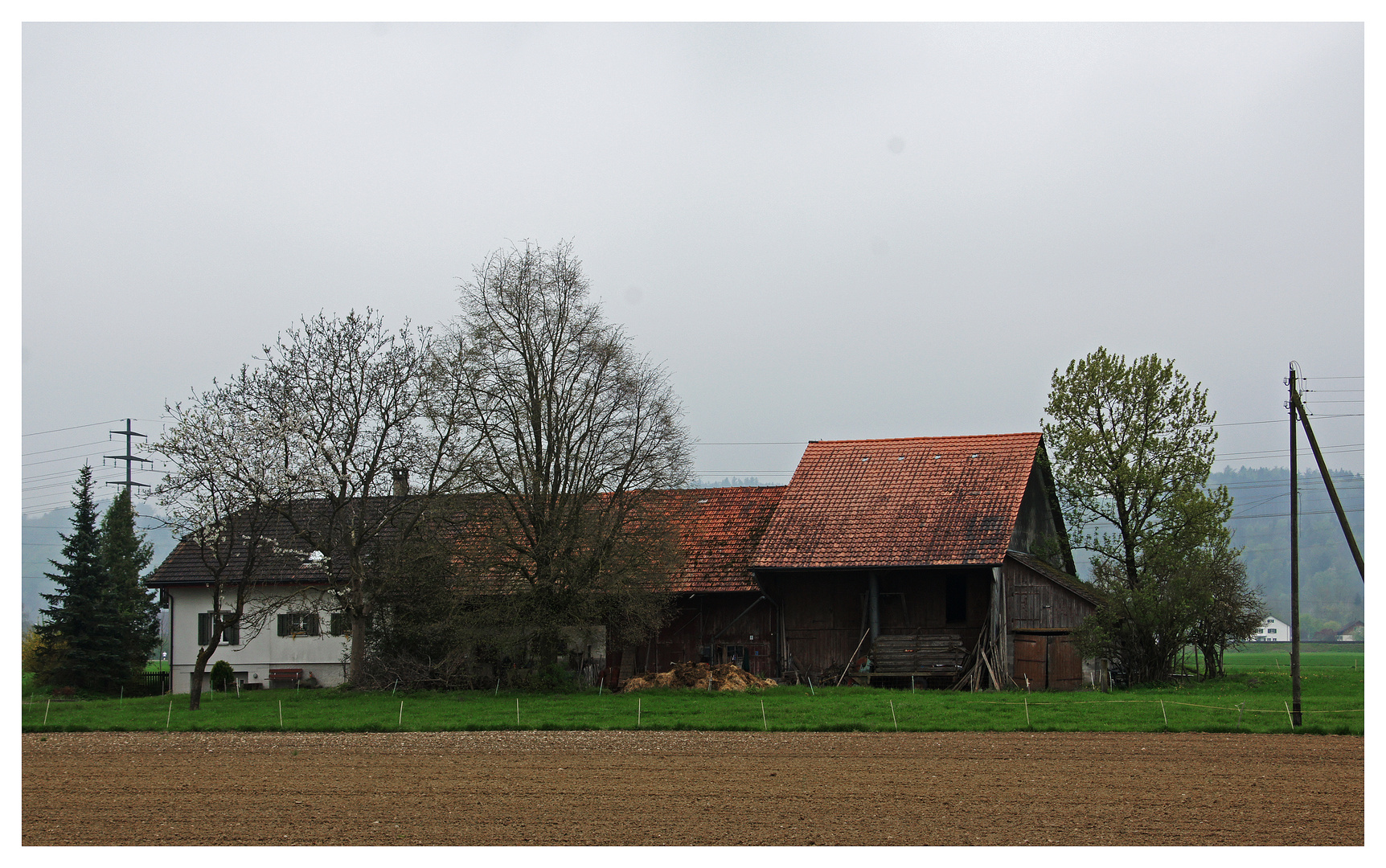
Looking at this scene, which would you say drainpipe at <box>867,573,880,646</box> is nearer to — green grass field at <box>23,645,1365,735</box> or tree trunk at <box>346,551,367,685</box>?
green grass field at <box>23,645,1365,735</box>

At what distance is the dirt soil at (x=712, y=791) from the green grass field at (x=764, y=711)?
5.47 ft

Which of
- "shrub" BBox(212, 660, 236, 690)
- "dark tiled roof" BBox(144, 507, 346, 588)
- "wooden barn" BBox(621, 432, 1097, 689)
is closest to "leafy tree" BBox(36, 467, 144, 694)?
"dark tiled roof" BBox(144, 507, 346, 588)

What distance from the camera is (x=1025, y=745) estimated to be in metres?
20.1

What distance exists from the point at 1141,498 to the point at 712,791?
26.0m

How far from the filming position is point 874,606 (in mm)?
33844

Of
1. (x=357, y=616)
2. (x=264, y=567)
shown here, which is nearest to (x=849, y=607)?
(x=357, y=616)

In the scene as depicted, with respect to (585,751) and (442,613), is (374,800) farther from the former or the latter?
(442,613)

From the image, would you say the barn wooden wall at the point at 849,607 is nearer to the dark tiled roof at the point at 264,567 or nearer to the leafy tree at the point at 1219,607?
the leafy tree at the point at 1219,607

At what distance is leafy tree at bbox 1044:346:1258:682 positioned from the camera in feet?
111

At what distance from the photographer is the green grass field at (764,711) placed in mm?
23516

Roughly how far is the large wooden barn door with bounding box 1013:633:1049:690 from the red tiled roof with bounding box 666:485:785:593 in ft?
25.3

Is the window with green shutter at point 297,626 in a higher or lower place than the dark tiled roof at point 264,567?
lower

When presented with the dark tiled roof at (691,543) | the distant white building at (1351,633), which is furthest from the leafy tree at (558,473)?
the distant white building at (1351,633)

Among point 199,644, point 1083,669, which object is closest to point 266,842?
point 1083,669
